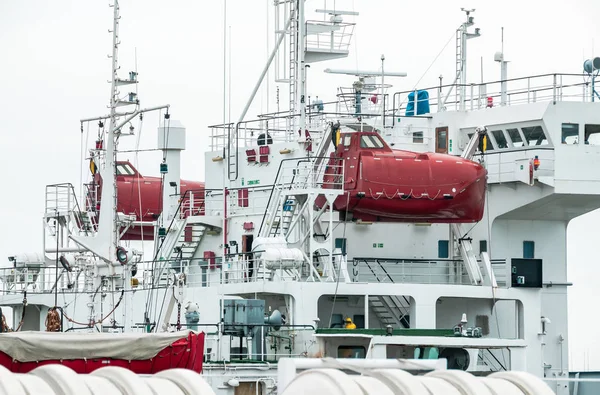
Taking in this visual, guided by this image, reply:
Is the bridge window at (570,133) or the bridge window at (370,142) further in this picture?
the bridge window at (570,133)

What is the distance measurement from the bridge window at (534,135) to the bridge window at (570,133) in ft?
1.62

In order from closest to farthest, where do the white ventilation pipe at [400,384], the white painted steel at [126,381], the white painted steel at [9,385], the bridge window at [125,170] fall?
the white painted steel at [9,385] → the white painted steel at [126,381] → the white ventilation pipe at [400,384] → the bridge window at [125,170]

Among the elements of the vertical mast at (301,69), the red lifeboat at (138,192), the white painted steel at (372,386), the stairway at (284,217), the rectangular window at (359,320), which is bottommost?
the white painted steel at (372,386)

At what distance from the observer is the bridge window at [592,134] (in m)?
37.7

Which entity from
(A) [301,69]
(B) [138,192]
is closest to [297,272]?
(A) [301,69]

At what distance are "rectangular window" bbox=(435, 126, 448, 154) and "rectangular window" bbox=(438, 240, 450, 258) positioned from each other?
8.17 ft

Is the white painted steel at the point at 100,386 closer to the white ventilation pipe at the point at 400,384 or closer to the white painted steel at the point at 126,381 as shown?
the white painted steel at the point at 126,381

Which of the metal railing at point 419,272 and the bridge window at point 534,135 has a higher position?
the bridge window at point 534,135

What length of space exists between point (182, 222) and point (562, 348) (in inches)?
437

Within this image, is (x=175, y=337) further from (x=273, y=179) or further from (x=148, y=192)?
(x=148, y=192)

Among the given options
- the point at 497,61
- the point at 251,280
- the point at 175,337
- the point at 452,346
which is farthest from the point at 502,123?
the point at 175,337

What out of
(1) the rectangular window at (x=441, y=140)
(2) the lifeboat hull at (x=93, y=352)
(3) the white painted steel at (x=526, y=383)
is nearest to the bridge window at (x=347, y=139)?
(1) the rectangular window at (x=441, y=140)


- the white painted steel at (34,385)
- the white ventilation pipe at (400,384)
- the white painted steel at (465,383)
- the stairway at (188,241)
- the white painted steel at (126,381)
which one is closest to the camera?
the white painted steel at (34,385)

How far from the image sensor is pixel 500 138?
38.5 metres
